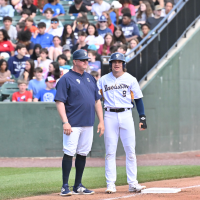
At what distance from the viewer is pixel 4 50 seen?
14.3 m

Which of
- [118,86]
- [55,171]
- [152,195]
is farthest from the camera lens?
[55,171]

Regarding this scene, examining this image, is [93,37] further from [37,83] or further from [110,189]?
[110,189]

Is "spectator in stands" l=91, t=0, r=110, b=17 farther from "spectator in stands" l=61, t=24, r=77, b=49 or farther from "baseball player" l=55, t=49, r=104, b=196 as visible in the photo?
"baseball player" l=55, t=49, r=104, b=196

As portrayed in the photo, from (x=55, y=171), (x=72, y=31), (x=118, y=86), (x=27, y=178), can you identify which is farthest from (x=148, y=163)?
(x=72, y=31)

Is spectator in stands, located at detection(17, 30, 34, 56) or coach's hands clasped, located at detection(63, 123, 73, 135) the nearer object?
coach's hands clasped, located at detection(63, 123, 73, 135)

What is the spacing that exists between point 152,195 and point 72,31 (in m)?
9.24

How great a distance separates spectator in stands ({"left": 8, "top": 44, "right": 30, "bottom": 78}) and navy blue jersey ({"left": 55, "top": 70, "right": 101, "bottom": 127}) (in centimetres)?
681

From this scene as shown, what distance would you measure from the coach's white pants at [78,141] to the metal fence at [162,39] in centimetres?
528

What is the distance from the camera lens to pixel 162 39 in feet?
39.7

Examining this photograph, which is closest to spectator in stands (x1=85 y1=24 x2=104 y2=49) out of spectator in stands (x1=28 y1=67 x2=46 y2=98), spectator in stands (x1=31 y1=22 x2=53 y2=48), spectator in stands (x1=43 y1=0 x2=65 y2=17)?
spectator in stands (x1=31 y1=22 x2=53 y2=48)

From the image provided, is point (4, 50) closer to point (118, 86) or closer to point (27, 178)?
point (27, 178)

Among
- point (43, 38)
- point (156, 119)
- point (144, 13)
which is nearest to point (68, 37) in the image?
point (43, 38)

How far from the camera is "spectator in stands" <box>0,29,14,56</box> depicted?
1428cm

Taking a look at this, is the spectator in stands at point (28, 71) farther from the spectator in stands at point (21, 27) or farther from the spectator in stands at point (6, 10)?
the spectator in stands at point (6, 10)
